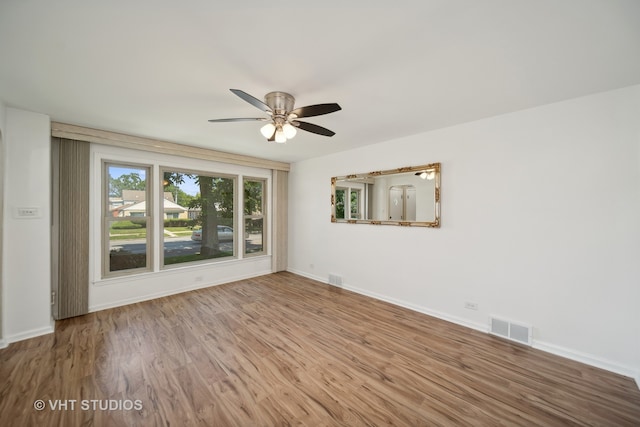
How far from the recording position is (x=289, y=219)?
574 cm

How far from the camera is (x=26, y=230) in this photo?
108 inches

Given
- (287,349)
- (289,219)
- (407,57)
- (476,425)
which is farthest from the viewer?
(289,219)

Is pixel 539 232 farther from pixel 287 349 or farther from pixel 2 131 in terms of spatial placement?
pixel 2 131

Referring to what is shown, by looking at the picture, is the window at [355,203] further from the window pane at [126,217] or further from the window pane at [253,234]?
the window pane at [126,217]

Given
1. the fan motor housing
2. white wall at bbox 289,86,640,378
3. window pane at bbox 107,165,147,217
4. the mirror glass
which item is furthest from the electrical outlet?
window pane at bbox 107,165,147,217

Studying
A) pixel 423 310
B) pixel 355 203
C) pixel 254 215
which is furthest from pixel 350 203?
pixel 254 215

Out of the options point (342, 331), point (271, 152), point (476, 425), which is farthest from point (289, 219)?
point (476, 425)

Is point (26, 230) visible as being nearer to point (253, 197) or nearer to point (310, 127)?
point (253, 197)

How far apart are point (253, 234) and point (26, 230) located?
3.29 m

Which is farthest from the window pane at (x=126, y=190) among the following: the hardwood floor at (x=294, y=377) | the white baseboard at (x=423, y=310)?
the white baseboard at (x=423, y=310)

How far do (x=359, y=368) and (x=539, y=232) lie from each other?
239cm

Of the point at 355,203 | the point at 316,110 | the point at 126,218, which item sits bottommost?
the point at 126,218

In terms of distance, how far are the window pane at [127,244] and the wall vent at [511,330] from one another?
5190 millimetres

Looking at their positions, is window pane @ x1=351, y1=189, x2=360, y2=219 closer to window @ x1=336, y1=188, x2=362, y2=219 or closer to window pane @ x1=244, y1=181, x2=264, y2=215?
window @ x1=336, y1=188, x2=362, y2=219
